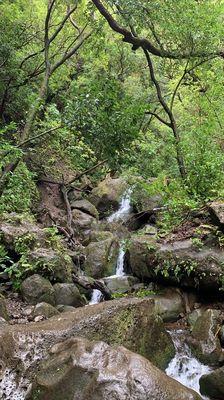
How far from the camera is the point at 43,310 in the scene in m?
7.97

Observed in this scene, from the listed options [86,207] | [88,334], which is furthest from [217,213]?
[86,207]

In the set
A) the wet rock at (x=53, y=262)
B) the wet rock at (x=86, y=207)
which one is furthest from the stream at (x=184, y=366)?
the wet rock at (x=86, y=207)

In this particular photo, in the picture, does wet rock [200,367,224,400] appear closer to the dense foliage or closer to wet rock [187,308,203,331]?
wet rock [187,308,203,331]

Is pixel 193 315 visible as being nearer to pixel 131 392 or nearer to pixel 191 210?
pixel 191 210

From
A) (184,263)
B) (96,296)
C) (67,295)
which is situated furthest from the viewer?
(96,296)

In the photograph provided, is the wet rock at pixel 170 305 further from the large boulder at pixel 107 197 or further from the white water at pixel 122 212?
the large boulder at pixel 107 197

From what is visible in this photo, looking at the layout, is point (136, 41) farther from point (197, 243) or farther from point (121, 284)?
point (121, 284)

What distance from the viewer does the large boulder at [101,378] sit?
427cm

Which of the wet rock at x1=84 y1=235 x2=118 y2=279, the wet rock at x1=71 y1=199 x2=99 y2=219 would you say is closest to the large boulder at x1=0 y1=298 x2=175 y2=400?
the wet rock at x1=84 y1=235 x2=118 y2=279

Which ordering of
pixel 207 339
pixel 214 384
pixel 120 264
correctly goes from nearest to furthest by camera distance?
Answer: pixel 214 384, pixel 207 339, pixel 120 264

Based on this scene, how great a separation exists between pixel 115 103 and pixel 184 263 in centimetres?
396

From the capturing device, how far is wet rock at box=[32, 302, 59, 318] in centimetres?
790

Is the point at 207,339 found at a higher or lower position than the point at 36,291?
higher

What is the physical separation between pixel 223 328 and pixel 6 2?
42.8ft
